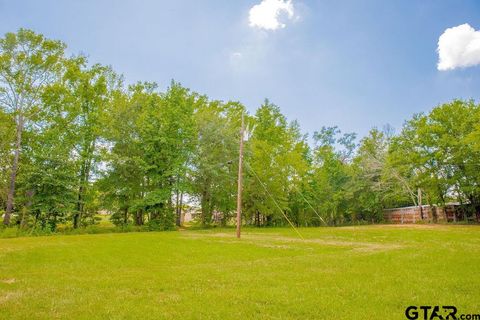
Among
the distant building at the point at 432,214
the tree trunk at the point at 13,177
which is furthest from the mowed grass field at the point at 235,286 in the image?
the distant building at the point at 432,214

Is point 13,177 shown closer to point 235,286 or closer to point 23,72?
point 23,72

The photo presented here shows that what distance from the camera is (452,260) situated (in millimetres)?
11609

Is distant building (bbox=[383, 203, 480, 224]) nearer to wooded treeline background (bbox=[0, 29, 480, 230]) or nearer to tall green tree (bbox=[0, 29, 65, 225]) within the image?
wooded treeline background (bbox=[0, 29, 480, 230])

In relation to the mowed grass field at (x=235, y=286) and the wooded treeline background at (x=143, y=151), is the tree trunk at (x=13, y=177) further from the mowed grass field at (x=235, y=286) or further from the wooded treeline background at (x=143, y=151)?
the mowed grass field at (x=235, y=286)

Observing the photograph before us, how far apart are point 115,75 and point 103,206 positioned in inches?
628

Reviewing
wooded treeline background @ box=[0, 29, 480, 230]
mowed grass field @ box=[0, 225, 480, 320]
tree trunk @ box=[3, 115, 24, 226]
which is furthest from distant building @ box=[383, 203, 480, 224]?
tree trunk @ box=[3, 115, 24, 226]

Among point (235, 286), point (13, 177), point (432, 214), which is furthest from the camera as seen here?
point (432, 214)

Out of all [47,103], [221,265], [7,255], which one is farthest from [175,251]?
[47,103]

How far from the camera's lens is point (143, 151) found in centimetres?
3625

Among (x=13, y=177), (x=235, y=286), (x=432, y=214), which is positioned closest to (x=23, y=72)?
(x=13, y=177)

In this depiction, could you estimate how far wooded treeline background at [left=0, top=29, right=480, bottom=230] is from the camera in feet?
100

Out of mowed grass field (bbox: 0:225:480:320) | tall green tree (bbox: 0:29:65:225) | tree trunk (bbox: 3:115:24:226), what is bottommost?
mowed grass field (bbox: 0:225:480:320)

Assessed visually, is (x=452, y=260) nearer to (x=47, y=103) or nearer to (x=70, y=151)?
(x=70, y=151)

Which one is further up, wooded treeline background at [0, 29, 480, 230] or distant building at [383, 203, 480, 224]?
wooded treeline background at [0, 29, 480, 230]
